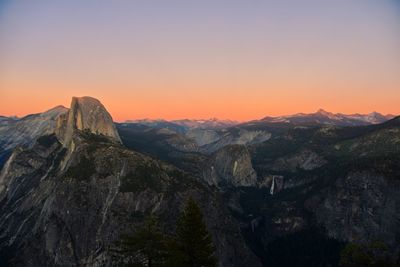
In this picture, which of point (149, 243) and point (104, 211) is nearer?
point (149, 243)

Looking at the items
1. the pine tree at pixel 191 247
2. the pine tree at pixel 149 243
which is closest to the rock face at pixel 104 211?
the pine tree at pixel 149 243

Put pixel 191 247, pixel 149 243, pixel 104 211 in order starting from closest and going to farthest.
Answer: pixel 191 247 < pixel 149 243 < pixel 104 211

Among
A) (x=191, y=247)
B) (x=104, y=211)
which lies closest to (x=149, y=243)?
(x=191, y=247)

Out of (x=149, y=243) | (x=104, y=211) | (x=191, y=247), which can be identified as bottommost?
(x=104, y=211)

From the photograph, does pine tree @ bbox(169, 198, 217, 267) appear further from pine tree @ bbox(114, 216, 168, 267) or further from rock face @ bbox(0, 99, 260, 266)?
rock face @ bbox(0, 99, 260, 266)

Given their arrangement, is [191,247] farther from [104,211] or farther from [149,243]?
[104,211]

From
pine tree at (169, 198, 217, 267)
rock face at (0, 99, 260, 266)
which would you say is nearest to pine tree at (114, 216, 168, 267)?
pine tree at (169, 198, 217, 267)

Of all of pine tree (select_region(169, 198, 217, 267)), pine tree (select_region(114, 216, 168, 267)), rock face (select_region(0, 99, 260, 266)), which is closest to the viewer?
pine tree (select_region(169, 198, 217, 267))

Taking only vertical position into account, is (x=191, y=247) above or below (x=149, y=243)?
below

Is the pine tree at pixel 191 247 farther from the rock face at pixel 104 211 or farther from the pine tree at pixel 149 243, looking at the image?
the rock face at pixel 104 211

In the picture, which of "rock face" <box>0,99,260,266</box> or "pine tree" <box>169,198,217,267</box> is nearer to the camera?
"pine tree" <box>169,198,217,267</box>

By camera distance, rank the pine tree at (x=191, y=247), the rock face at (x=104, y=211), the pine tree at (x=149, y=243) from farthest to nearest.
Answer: the rock face at (x=104, y=211)
the pine tree at (x=149, y=243)
the pine tree at (x=191, y=247)
